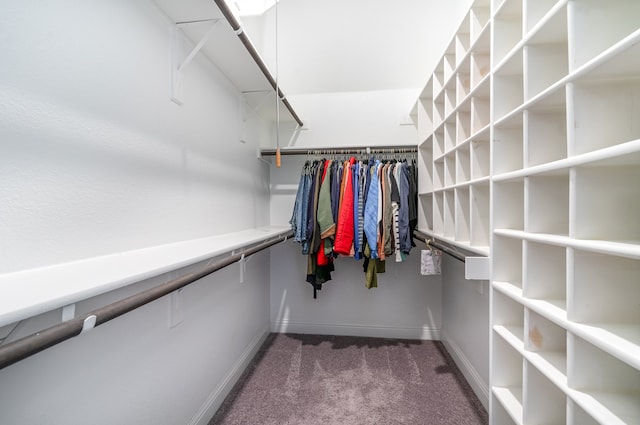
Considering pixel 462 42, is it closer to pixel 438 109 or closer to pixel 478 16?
pixel 478 16

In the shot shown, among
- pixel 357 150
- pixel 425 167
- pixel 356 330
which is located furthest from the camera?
pixel 356 330

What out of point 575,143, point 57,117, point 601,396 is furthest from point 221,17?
point 601,396

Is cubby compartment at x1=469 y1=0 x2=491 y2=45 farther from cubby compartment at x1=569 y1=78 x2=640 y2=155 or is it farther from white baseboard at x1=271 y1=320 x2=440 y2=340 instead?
white baseboard at x1=271 y1=320 x2=440 y2=340

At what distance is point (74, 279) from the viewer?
60 cm

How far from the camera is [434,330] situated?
93.6 inches

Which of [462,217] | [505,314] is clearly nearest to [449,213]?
[462,217]

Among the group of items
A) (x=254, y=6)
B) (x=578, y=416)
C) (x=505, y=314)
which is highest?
(x=254, y=6)

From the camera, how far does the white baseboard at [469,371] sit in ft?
5.16

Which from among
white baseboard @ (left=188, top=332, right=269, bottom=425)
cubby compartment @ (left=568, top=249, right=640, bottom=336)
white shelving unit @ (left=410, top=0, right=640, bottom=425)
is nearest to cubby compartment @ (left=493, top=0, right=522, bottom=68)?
white shelving unit @ (left=410, top=0, right=640, bottom=425)

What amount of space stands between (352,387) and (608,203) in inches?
65.3

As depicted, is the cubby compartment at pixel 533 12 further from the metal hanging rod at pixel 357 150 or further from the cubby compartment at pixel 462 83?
the metal hanging rod at pixel 357 150

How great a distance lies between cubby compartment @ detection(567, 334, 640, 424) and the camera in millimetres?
653

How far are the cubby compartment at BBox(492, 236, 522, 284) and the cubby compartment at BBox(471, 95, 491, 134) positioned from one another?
51 centimetres

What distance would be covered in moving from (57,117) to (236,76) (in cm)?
112
